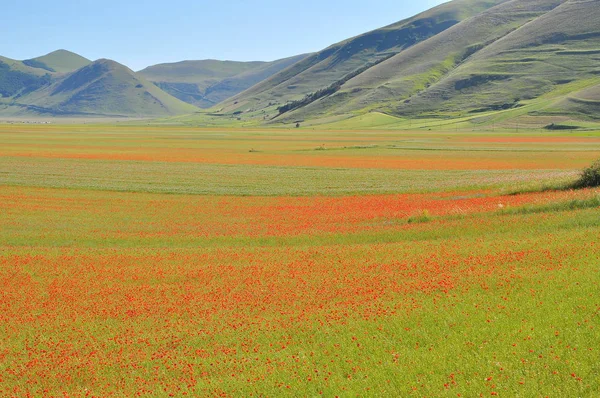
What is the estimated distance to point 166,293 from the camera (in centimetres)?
2069

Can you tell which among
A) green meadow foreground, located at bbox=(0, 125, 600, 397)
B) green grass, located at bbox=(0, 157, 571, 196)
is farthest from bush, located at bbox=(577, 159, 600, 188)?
green grass, located at bbox=(0, 157, 571, 196)

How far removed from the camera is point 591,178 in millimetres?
39812

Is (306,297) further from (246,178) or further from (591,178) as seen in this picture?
(246,178)

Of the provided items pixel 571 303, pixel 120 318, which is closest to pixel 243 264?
pixel 120 318

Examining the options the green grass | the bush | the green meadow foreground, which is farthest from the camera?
the green grass

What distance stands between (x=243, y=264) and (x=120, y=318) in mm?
7492

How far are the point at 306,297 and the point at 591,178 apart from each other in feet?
98.4

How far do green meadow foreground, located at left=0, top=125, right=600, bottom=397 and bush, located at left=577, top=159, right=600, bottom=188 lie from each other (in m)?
1.31

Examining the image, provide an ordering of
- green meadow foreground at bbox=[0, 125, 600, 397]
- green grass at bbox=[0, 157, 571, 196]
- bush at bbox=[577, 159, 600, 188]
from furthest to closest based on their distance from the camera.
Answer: green grass at bbox=[0, 157, 571, 196]
bush at bbox=[577, 159, 600, 188]
green meadow foreground at bbox=[0, 125, 600, 397]

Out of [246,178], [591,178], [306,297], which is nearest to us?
[306,297]

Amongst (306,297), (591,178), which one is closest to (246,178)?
(591,178)

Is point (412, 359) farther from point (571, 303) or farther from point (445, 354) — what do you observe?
point (571, 303)

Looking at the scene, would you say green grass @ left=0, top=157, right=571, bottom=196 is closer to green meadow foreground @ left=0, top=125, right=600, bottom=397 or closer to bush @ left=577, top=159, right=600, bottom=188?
bush @ left=577, top=159, right=600, bottom=188

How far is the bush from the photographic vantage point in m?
39.8
